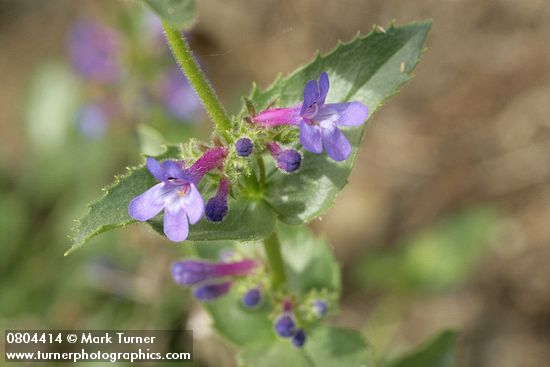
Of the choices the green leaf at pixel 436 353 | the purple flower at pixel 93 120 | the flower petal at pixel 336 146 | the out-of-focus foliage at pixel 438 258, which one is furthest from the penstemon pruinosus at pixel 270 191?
the purple flower at pixel 93 120

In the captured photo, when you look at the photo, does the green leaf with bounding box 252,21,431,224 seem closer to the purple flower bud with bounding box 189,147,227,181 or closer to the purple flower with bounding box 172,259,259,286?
the purple flower bud with bounding box 189,147,227,181

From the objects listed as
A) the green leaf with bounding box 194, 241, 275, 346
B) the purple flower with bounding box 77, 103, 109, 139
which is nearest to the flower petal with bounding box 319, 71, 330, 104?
the green leaf with bounding box 194, 241, 275, 346

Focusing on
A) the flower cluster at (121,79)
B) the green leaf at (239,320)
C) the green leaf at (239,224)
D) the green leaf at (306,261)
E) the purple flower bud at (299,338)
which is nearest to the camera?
the green leaf at (239,224)

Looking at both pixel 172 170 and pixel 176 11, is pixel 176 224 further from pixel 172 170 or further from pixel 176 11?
pixel 176 11

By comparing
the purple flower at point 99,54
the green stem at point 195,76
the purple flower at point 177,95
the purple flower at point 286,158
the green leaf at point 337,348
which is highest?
the purple flower at point 99,54

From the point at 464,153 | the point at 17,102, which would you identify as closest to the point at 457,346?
the point at 464,153

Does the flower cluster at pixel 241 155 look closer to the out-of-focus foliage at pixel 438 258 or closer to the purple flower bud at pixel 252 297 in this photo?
the purple flower bud at pixel 252 297
